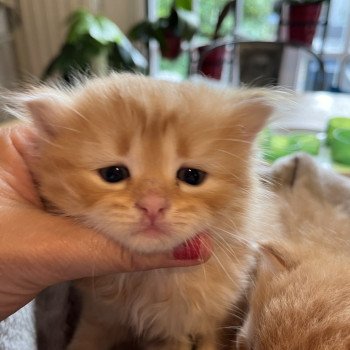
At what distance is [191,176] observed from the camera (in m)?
0.71

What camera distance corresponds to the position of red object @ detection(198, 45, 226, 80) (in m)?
2.77

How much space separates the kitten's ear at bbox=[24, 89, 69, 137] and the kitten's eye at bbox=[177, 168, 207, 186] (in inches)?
8.7

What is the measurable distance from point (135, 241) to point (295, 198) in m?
0.55

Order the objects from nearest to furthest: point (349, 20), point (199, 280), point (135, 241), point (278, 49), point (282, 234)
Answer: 1. point (135, 241)
2. point (199, 280)
3. point (282, 234)
4. point (278, 49)
5. point (349, 20)

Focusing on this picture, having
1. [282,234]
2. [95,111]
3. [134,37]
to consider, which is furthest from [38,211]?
[134,37]

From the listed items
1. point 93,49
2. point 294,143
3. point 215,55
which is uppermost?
point 93,49

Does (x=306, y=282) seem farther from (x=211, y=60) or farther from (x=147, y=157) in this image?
(x=211, y=60)

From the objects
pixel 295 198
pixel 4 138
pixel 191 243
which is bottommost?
pixel 295 198

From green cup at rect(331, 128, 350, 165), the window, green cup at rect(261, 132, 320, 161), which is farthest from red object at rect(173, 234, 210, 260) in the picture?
the window

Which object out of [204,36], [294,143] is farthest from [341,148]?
[204,36]

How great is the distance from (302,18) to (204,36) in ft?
2.22

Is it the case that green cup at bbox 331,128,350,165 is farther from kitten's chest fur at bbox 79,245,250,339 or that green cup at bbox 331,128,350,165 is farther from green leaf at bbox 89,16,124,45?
green leaf at bbox 89,16,124,45

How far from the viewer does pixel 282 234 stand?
3.26ft

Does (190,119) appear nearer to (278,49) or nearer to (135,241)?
(135,241)
